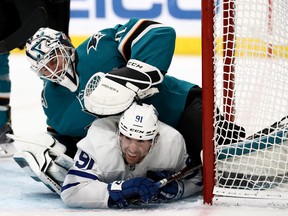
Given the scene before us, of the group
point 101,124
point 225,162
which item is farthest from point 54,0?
point 225,162

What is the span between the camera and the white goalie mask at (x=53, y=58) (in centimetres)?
279

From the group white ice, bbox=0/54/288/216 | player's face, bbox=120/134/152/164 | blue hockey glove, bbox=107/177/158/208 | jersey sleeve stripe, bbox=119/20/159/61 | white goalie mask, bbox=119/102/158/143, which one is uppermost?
jersey sleeve stripe, bbox=119/20/159/61

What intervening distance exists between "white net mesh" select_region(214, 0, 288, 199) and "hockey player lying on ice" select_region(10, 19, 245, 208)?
0.23 meters

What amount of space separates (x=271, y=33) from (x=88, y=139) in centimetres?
68

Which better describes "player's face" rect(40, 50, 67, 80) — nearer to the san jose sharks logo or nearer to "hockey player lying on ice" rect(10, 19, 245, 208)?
"hockey player lying on ice" rect(10, 19, 245, 208)

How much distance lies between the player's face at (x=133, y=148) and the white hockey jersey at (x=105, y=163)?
37 millimetres

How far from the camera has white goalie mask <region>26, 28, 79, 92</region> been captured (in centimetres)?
279

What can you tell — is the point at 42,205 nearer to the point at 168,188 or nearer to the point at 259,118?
the point at 168,188

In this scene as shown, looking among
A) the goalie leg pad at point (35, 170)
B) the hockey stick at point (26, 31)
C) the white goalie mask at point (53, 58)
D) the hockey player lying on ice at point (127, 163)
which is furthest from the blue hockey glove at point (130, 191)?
the hockey stick at point (26, 31)

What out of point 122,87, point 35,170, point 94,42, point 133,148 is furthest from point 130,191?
point 94,42

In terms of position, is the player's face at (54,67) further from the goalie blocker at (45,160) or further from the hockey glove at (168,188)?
the hockey glove at (168,188)

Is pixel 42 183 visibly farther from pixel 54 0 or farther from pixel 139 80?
pixel 54 0

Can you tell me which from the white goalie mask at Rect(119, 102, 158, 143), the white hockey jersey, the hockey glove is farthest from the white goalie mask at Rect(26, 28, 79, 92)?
the hockey glove

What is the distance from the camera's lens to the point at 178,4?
254 inches
